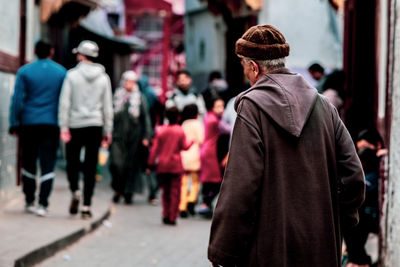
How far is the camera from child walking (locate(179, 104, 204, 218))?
35.7 ft

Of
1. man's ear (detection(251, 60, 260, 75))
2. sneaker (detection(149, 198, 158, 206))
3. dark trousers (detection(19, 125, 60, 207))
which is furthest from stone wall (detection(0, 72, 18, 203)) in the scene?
man's ear (detection(251, 60, 260, 75))

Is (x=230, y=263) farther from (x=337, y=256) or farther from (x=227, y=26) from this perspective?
(x=227, y=26)

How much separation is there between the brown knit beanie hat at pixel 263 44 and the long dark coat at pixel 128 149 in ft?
27.8

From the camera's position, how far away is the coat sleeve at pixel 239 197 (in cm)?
357

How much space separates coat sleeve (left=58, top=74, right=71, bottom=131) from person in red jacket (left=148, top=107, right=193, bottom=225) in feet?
4.55

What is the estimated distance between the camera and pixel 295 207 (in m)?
3.66

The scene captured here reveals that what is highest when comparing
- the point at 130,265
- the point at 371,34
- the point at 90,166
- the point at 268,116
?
the point at 371,34

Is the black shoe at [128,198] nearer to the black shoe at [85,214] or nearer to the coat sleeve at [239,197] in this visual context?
the black shoe at [85,214]

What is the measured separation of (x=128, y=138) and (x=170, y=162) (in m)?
2.51

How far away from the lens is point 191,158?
1106cm

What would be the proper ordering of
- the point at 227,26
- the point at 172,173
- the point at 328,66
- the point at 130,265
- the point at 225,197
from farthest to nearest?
the point at 227,26 → the point at 328,66 → the point at 172,173 → the point at 130,265 → the point at 225,197

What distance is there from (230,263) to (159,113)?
967 centimetres

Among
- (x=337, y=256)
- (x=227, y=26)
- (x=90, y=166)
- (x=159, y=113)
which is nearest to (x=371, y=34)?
(x=159, y=113)

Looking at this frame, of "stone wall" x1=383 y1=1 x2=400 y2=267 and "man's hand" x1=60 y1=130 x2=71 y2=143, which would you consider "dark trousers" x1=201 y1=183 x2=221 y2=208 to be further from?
"stone wall" x1=383 y1=1 x2=400 y2=267
